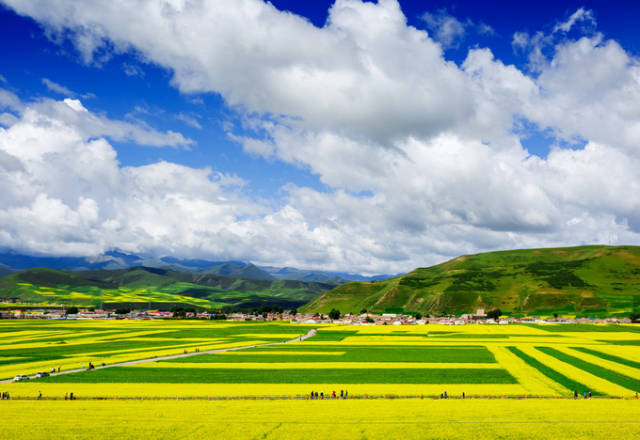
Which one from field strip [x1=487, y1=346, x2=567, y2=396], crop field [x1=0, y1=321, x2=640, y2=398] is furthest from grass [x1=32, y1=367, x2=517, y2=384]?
field strip [x1=487, y1=346, x2=567, y2=396]

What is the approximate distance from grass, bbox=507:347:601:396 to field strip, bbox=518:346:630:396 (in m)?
0.93

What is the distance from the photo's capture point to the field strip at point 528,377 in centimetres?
5841

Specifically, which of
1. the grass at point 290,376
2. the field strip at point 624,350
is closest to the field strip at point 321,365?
the grass at point 290,376

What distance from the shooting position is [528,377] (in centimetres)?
6762

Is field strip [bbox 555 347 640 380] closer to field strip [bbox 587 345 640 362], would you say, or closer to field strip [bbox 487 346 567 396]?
field strip [bbox 587 345 640 362]

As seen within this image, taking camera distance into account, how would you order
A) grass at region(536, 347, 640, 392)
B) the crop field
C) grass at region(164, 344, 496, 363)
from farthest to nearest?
grass at region(164, 344, 496, 363)
grass at region(536, 347, 640, 392)
the crop field

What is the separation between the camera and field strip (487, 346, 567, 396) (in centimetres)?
5841

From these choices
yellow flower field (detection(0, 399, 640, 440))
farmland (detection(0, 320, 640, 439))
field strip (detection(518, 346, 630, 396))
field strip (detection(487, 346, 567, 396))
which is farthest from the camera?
field strip (detection(518, 346, 630, 396))

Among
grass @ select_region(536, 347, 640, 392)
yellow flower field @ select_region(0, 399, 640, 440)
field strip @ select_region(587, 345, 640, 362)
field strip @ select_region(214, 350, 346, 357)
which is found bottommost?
field strip @ select_region(587, 345, 640, 362)

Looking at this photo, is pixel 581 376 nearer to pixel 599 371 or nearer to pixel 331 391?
pixel 599 371

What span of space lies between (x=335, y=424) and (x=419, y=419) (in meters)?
9.00

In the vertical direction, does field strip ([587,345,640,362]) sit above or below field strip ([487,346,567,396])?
below

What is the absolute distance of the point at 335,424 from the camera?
42188mm

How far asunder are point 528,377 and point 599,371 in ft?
53.5
